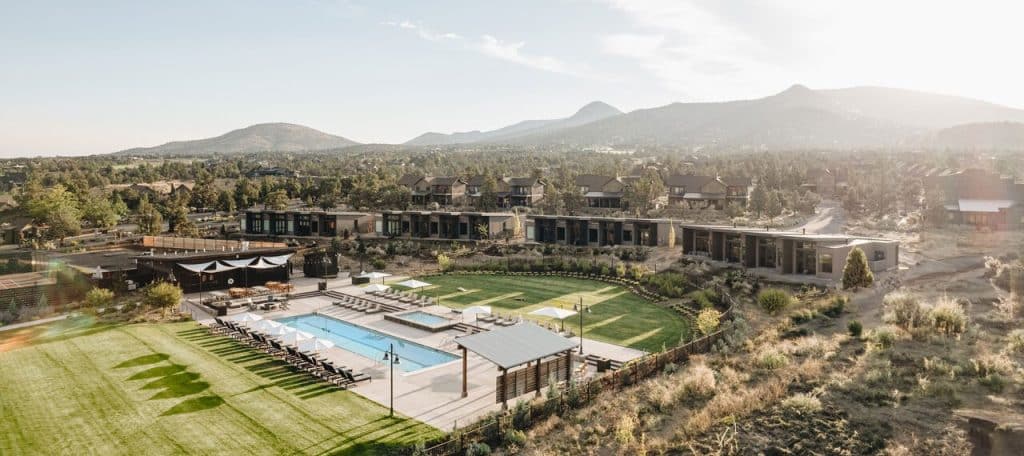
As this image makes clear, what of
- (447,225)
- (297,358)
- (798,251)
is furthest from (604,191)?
(297,358)

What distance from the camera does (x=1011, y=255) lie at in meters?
39.7

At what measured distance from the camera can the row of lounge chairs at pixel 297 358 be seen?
824 inches

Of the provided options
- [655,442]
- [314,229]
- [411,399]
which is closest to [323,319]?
[411,399]

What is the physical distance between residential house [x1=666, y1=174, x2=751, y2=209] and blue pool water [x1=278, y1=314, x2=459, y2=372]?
186 feet

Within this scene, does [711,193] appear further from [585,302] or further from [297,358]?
[297,358]

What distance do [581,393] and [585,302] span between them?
51.3 ft

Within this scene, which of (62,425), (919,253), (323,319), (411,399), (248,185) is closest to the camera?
(62,425)

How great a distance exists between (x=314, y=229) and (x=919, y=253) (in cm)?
5312

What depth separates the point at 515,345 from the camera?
64.0 ft

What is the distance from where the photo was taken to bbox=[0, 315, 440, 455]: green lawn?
53.1ft

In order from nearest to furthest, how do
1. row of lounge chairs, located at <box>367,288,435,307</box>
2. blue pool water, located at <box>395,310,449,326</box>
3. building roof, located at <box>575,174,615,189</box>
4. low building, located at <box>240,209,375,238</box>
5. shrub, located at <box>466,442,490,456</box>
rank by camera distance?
1. shrub, located at <box>466,442,490,456</box>
2. blue pool water, located at <box>395,310,449,326</box>
3. row of lounge chairs, located at <box>367,288,435,307</box>
4. low building, located at <box>240,209,375,238</box>
5. building roof, located at <box>575,174,615,189</box>

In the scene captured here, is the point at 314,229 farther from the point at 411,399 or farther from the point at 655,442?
the point at 655,442

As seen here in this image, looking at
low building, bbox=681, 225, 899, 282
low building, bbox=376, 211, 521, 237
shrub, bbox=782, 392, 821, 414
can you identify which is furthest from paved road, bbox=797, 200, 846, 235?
shrub, bbox=782, 392, 821, 414

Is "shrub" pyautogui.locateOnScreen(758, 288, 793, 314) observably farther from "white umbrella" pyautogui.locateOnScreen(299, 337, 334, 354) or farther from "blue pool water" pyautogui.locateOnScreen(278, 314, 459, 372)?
"white umbrella" pyautogui.locateOnScreen(299, 337, 334, 354)
